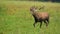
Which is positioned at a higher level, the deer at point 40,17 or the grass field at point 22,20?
the deer at point 40,17

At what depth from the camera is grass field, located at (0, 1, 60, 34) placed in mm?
6230

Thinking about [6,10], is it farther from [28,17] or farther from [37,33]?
[37,33]

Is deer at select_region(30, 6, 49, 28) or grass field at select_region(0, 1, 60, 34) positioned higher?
deer at select_region(30, 6, 49, 28)

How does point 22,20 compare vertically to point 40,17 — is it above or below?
below

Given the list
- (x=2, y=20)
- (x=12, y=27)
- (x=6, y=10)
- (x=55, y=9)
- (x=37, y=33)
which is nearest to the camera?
(x=37, y=33)

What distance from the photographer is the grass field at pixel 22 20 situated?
6.23 metres

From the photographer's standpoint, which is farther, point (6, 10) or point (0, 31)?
point (6, 10)

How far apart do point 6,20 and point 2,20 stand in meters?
0.22

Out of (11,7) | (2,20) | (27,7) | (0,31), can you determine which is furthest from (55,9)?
(0,31)

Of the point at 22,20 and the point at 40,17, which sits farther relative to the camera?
the point at 22,20

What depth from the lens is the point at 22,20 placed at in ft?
24.5

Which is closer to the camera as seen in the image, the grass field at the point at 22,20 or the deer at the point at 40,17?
the grass field at the point at 22,20

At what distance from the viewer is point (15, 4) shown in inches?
345

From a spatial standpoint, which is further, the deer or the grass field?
the deer
